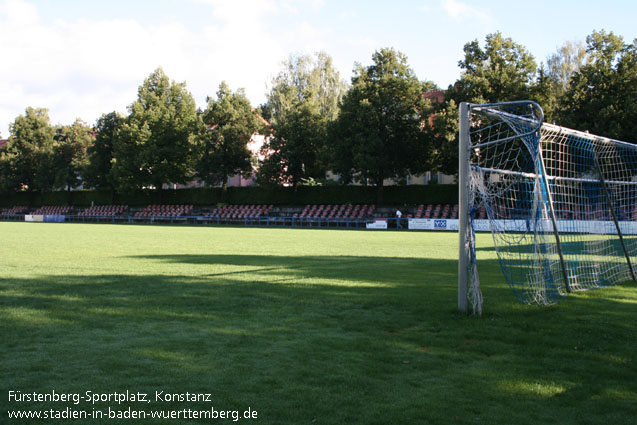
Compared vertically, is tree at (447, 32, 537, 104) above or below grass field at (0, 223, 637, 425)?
above

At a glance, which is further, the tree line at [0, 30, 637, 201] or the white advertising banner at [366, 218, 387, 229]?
the white advertising banner at [366, 218, 387, 229]

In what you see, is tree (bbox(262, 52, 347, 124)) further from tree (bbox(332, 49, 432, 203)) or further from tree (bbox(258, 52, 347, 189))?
tree (bbox(332, 49, 432, 203))

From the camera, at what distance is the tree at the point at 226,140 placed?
50344 mm

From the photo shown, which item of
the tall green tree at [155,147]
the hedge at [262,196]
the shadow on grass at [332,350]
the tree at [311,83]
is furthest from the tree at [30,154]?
the shadow on grass at [332,350]

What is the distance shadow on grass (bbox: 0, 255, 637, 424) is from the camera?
13.2 ft

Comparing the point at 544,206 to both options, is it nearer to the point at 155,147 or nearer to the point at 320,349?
the point at 320,349

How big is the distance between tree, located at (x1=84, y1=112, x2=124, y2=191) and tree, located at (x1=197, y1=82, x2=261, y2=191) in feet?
40.7

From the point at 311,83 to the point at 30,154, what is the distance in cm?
3634

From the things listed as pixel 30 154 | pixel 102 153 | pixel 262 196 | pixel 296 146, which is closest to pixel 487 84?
pixel 296 146

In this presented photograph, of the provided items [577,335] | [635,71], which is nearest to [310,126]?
[635,71]

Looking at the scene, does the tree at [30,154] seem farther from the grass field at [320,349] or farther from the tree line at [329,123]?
the grass field at [320,349]

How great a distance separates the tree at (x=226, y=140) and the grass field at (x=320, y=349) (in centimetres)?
4080

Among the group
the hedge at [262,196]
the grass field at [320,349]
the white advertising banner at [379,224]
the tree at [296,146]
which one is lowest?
the grass field at [320,349]

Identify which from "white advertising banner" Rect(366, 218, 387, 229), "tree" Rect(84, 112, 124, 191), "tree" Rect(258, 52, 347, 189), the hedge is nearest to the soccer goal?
"white advertising banner" Rect(366, 218, 387, 229)
